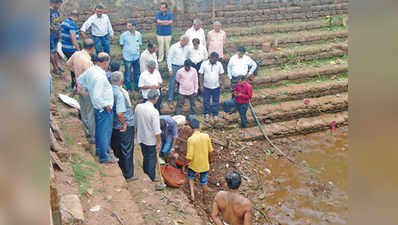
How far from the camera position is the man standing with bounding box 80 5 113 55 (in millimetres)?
7699

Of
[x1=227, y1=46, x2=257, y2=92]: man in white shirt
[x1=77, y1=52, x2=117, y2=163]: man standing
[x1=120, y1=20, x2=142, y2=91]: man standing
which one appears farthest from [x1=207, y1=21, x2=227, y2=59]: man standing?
[x1=77, y1=52, x2=117, y2=163]: man standing

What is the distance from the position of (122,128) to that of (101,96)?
674mm

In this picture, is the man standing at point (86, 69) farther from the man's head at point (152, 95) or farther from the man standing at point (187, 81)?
the man standing at point (187, 81)

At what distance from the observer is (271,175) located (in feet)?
23.7

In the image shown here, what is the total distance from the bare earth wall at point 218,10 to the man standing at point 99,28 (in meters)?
2.08

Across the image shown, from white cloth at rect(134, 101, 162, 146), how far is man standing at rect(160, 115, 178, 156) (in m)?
0.67

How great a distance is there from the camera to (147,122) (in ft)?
17.8

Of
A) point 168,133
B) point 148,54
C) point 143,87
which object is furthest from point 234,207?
point 148,54

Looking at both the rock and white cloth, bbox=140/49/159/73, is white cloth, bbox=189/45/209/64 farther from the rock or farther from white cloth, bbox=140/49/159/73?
the rock
